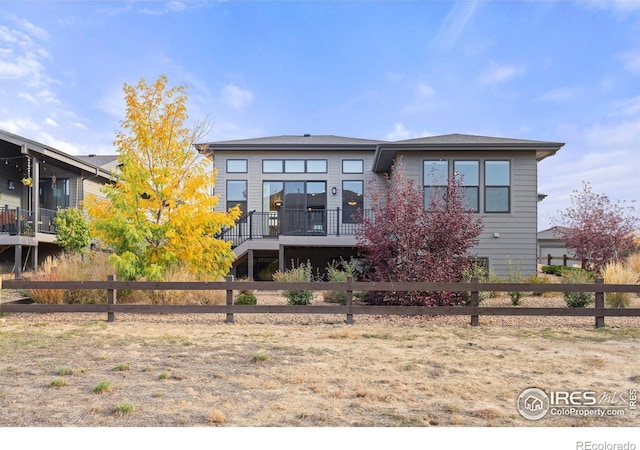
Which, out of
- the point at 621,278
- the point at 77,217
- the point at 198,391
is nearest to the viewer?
the point at 198,391

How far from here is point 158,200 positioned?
1047 centimetres

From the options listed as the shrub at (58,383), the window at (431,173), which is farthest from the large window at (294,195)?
the shrub at (58,383)

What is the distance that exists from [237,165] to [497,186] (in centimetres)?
1126

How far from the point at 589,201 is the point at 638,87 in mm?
5495

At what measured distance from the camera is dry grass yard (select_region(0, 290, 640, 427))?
12.0 ft

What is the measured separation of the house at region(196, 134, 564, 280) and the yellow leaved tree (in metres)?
2.10

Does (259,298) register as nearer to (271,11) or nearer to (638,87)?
(271,11)

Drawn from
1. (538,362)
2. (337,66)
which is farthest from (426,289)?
(337,66)

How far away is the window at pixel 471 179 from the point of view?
15.3 m

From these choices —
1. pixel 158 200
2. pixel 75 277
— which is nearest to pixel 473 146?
pixel 158 200

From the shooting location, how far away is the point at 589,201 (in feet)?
55.9

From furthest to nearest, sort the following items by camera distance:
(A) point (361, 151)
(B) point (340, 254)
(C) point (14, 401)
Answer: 1. (A) point (361, 151)
2. (B) point (340, 254)
3. (C) point (14, 401)

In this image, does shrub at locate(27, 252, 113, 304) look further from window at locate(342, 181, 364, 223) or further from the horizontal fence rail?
window at locate(342, 181, 364, 223)

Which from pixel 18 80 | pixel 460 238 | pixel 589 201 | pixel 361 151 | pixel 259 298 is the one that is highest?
pixel 18 80
